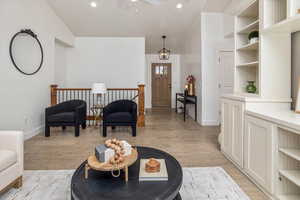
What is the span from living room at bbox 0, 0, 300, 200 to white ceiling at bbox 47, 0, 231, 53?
32 mm

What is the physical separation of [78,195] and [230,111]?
7.45 feet

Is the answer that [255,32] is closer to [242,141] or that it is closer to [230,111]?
[230,111]

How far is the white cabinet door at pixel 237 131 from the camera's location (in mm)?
2367

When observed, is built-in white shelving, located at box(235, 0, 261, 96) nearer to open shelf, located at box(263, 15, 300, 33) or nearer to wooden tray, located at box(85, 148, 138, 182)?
open shelf, located at box(263, 15, 300, 33)

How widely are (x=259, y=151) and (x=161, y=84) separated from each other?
741 centimetres

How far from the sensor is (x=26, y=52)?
3975 mm

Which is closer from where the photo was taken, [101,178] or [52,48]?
[101,178]

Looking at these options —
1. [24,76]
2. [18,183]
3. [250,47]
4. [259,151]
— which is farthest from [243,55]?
[24,76]

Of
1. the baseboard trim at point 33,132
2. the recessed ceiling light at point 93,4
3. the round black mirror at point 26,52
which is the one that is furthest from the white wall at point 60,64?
the baseboard trim at point 33,132

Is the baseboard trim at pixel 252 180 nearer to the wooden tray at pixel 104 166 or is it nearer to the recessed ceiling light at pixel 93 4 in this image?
the wooden tray at pixel 104 166

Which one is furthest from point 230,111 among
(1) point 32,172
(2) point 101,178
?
(1) point 32,172

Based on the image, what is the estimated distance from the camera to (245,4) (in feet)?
8.56

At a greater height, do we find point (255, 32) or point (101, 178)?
point (255, 32)

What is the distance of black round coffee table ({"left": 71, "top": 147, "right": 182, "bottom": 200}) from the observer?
1193mm
